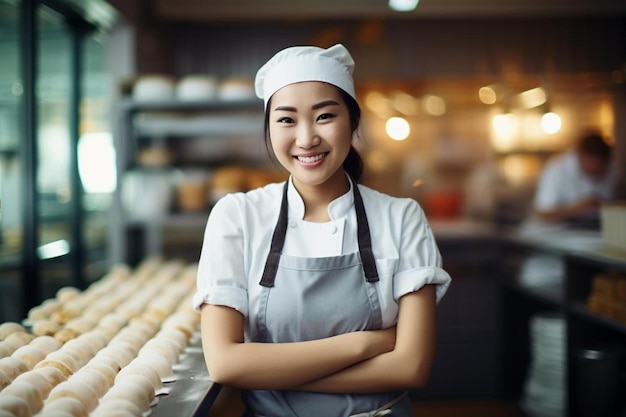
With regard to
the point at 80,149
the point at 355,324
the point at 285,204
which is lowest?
the point at 355,324

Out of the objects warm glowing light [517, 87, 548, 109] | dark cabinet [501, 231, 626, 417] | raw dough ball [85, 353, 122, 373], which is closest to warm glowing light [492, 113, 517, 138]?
warm glowing light [517, 87, 548, 109]

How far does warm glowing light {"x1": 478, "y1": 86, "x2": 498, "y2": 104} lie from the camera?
4645mm

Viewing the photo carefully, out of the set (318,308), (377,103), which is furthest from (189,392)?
(377,103)

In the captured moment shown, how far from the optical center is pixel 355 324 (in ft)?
4.89

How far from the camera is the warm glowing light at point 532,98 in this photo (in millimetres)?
4332

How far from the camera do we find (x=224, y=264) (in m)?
1.47

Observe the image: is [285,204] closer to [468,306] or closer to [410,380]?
[410,380]

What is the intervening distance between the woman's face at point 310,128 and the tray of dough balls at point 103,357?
0.56 meters

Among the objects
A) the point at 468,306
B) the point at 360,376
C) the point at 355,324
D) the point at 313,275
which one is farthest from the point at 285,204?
the point at 468,306

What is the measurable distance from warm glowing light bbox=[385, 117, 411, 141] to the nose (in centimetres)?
417

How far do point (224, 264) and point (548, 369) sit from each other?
2.33 m

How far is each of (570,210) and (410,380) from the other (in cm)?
268

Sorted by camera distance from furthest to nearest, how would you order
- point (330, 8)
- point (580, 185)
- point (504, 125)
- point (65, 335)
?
point (504, 125) < point (330, 8) < point (580, 185) < point (65, 335)

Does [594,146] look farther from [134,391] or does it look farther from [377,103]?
[134,391]
